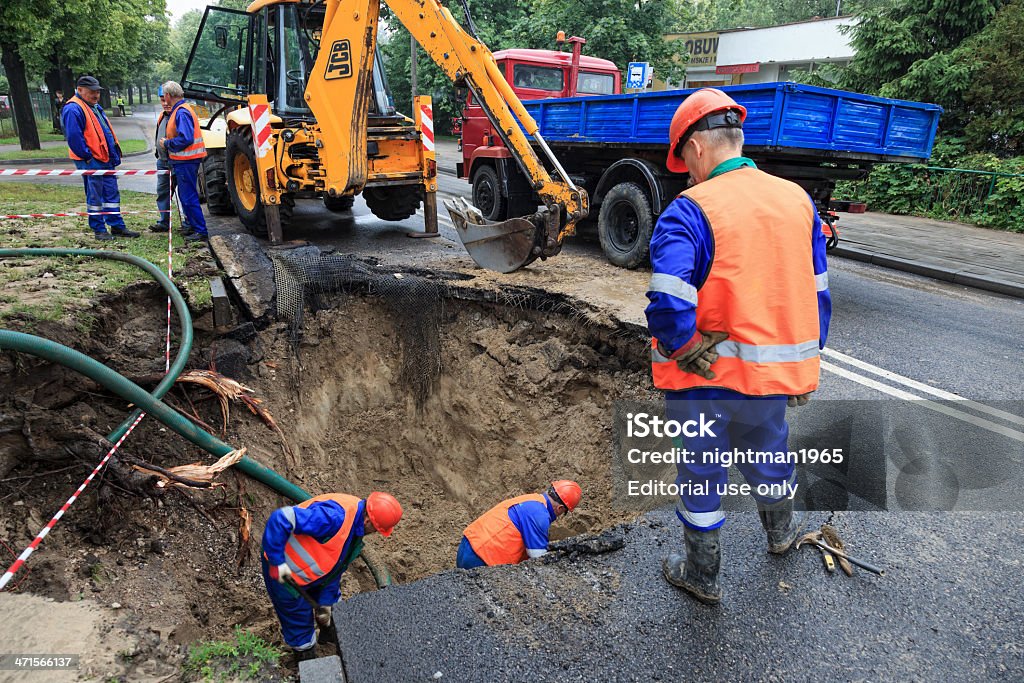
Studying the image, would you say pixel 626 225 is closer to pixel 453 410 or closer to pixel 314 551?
pixel 453 410

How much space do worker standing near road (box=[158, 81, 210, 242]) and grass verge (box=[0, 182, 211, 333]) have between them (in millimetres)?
385

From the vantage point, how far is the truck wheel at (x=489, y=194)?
9.00m

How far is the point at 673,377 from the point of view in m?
2.55

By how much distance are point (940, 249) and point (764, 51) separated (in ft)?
67.8

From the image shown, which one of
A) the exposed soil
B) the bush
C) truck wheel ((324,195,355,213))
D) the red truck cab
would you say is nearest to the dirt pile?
the exposed soil

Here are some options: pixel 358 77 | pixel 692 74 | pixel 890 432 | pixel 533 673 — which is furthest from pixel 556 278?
pixel 692 74

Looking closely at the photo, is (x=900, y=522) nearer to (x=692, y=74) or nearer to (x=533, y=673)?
(x=533, y=673)

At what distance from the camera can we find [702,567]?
2605 mm

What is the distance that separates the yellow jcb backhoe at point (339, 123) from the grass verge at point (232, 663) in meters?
4.35

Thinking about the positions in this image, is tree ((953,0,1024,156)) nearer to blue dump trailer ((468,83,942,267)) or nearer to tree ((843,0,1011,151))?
tree ((843,0,1011,151))

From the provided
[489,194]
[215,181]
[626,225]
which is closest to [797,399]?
[626,225]

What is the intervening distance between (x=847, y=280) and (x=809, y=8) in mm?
46920

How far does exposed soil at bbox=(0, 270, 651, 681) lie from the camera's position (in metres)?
3.12

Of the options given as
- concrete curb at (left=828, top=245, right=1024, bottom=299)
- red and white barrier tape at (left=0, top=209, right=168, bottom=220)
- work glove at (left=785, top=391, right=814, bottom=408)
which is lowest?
concrete curb at (left=828, top=245, right=1024, bottom=299)
